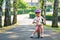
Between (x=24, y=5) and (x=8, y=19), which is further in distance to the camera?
(x=24, y=5)

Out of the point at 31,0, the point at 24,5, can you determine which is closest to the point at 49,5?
the point at 31,0

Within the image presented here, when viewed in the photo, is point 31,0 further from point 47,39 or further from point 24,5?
point 47,39

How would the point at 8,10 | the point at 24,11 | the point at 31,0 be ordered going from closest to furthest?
the point at 8,10 < the point at 24,11 < the point at 31,0

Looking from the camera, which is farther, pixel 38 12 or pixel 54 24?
pixel 54 24

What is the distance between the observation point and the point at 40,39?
36.1ft

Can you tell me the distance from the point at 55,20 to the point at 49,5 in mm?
86305

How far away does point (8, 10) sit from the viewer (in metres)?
25.2

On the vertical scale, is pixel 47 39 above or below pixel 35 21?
below

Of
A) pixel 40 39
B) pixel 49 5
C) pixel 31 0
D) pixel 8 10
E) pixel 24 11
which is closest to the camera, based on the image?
pixel 40 39

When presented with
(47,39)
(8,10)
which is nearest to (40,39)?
(47,39)

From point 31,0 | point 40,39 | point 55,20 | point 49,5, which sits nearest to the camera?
point 40,39

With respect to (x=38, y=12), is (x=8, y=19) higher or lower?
lower

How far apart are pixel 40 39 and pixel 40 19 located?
3.48 feet

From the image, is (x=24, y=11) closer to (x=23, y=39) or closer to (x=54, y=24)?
(x=54, y=24)
